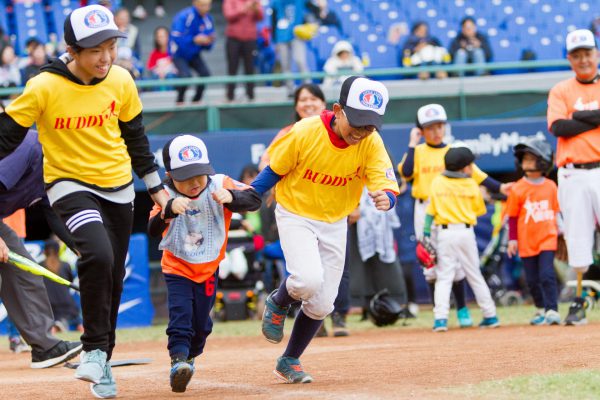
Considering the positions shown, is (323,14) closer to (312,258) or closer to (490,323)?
(490,323)

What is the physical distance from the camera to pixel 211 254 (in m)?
6.76

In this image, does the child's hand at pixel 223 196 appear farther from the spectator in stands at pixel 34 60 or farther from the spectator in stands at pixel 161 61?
the spectator in stands at pixel 161 61

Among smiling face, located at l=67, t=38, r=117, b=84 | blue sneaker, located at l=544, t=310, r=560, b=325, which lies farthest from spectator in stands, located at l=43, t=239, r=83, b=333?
smiling face, located at l=67, t=38, r=117, b=84

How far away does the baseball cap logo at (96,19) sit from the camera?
6.08 meters

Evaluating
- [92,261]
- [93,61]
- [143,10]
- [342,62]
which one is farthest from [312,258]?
[143,10]

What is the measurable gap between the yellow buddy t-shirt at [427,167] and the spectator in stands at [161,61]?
702cm

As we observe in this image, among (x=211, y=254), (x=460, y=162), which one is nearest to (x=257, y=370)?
Result: (x=211, y=254)

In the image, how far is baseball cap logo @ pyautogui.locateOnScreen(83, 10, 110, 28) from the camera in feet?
20.0

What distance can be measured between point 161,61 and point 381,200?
12.1 m

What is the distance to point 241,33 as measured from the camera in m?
17.9

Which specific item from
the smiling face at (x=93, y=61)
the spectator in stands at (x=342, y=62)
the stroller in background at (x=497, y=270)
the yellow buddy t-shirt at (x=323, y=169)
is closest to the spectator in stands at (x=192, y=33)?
the spectator in stands at (x=342, y=62)

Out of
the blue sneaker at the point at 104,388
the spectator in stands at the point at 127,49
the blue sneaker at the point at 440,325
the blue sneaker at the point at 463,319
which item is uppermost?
the spectator in stands at the point at 127,49

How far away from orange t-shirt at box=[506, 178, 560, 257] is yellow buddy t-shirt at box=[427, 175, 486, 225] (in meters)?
0.63

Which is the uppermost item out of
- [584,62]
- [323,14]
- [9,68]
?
[323,14]
